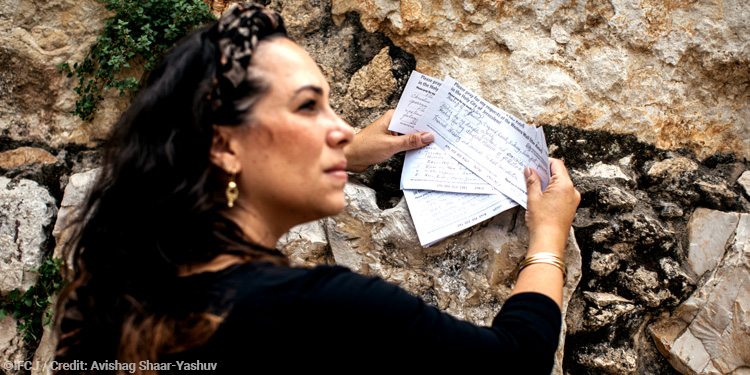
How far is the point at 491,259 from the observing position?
1.60 meters

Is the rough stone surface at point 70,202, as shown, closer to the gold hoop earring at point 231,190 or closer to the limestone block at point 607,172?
the gold hoop earring at point 231,190

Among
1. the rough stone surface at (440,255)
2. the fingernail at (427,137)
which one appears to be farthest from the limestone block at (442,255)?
the fingernail at (427,137)

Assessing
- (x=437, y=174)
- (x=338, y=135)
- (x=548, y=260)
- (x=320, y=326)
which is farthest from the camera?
(x=437, y=174)

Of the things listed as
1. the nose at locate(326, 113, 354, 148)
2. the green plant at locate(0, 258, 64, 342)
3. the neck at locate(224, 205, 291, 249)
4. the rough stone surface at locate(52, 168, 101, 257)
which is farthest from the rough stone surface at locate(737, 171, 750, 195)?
the green plant at locate(0, 258, 64, 342)

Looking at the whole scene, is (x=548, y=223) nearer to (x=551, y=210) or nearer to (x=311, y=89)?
(x=551, y=210)

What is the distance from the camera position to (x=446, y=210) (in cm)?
159

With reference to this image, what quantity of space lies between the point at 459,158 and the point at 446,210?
0.51 feet

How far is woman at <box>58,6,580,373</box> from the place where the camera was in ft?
3.10

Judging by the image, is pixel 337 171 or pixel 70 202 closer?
pixel 337 171

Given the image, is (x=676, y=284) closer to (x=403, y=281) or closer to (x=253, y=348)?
(x=403, y=281)

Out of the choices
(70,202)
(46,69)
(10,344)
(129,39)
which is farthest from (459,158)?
(10,344)

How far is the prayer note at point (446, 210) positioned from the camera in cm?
154

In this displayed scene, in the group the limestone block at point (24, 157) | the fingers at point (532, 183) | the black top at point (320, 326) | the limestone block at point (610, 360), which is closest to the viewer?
the black top at point (320, 326)

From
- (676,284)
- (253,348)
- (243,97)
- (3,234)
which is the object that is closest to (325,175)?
(243,97)
